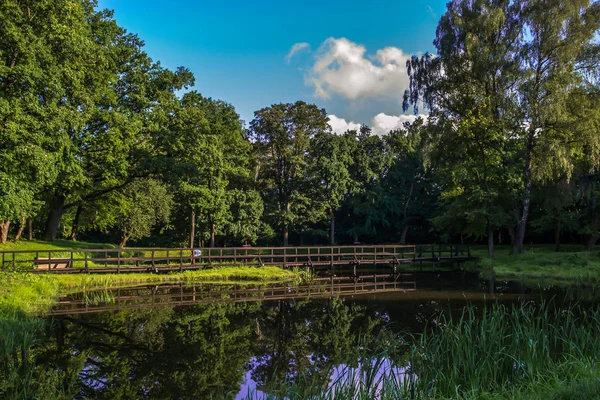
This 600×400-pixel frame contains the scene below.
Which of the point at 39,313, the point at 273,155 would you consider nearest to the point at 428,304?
the point at 39,313

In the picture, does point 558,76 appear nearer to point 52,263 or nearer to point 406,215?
point 406,215

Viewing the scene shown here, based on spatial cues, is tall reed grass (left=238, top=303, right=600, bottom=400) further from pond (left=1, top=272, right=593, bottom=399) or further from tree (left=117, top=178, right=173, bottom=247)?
tree (left=117, top=178, right=173, bottom=247)

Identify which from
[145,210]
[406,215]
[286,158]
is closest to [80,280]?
[145,210]

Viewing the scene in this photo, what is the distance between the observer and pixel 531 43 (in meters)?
25.2

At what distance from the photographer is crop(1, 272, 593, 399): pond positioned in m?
7.30

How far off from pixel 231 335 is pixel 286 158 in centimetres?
3348

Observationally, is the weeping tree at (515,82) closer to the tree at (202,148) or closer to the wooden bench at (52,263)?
the tree at (202,148)

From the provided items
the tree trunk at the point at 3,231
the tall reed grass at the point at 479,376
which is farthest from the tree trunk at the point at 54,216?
the tall reed grass at the point at 479,376

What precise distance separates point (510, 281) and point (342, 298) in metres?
8.97

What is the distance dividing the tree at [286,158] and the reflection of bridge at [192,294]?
2163 centimetres

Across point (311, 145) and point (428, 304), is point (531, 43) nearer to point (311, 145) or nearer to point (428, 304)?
point (428, 304)

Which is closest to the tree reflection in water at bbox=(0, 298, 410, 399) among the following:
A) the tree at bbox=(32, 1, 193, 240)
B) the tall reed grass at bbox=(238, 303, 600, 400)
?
the tall reed grass at bbox=(238, 303, 600, 400)

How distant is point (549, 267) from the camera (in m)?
22.3

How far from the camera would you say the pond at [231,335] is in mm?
7305
